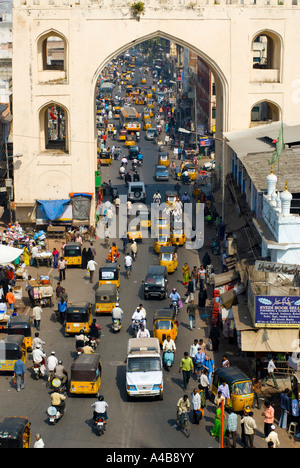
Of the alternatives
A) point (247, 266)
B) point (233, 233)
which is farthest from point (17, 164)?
point (247, 266)

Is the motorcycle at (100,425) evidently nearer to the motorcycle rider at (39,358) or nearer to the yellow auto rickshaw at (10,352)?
the motorcycle rider at (39,358)

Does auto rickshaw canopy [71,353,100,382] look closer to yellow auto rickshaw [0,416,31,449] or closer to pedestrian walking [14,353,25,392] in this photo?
pedestrian walking [14,353,25,392]

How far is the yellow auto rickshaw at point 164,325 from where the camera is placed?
100ft

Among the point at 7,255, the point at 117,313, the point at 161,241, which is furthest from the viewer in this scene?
the point at 161,241

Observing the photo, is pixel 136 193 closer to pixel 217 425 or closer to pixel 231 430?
pixel 217 425

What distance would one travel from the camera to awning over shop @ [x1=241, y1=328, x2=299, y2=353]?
27062 millimetres

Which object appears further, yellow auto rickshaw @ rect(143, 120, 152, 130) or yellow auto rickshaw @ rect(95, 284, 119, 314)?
yellow auto rickshaw @ rect(143, 120, 152, 130)

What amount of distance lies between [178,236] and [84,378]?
60.5 feet

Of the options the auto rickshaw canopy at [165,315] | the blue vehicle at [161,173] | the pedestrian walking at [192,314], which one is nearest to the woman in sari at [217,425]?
the auto rickshaw canopy at [165,315]

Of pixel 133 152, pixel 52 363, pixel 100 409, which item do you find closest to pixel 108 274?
pixel 52 363

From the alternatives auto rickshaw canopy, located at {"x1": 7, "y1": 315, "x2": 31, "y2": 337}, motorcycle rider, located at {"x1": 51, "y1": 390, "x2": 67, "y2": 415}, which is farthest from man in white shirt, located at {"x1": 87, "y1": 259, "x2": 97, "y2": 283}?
motorcycle rider, located at {"x1": 51, "y1": 390, "x2": 67, "y2": 415}

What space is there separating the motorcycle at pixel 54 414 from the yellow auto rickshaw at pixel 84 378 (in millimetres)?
1512

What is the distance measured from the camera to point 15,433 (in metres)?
21.6

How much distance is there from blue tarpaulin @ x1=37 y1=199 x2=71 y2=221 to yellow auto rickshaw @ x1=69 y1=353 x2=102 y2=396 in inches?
855
